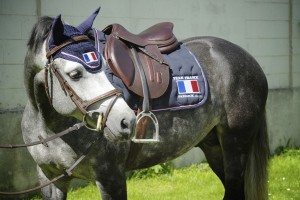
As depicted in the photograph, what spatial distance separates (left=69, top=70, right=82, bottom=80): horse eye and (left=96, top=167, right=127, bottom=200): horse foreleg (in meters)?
0.69

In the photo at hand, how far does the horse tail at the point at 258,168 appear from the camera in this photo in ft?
13.0

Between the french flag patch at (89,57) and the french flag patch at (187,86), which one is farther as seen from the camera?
the french flag patch at (187,86)

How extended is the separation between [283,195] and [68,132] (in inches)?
121

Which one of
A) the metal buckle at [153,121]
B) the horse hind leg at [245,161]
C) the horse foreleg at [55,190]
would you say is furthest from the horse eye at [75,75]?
the horse hind leg at [245,161]

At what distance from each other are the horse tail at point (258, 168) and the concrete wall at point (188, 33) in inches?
86.3

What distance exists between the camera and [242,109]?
12.4 feet

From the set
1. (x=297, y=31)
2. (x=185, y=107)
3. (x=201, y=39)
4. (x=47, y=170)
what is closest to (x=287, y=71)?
(x=297, y=31)

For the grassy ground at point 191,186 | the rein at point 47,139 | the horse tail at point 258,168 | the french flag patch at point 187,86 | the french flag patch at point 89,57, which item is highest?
the french flag patch at point 89,57

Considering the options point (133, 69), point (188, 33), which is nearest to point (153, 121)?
point (133, 69)

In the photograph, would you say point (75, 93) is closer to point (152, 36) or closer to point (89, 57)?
point (89, 57)

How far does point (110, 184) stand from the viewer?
3.05 meters

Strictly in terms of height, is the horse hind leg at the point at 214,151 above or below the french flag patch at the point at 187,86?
below

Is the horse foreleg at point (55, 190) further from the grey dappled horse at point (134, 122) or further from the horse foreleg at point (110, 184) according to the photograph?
the horse foreleg at point (110, 184)

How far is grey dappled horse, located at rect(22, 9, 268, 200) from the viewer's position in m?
2.62
